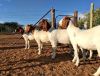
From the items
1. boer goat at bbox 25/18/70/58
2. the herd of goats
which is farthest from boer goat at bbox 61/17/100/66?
boer goat at bbox 25/18/70/58

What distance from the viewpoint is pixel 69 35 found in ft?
33.6

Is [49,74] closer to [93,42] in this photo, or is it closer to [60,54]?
[93,42]

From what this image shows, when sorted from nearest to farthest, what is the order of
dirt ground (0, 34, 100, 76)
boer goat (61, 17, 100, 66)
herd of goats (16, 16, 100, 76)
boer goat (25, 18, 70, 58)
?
1. boer goat (61, 17, 100, 66)
2. herd of goats (16, 16, 100, 76)
3. dirt ground (0, 34, 100, 76)
4. boer goat (25, 18, 70, 58)

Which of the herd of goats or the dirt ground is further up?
the herd of goats

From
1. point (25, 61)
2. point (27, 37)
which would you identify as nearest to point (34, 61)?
point (25, 61)

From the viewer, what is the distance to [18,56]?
470 inches

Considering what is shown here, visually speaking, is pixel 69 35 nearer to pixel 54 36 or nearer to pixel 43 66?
pixel 54 36

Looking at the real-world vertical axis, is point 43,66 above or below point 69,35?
below

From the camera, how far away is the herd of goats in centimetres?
848

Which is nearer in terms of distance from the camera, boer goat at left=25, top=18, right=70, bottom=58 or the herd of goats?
the herd of goats

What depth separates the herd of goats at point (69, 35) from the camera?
8477mm

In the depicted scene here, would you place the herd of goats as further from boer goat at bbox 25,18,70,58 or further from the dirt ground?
the dirt ground

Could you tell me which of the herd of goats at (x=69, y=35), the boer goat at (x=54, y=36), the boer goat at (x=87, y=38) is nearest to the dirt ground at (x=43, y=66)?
the herd of goats at (x=69, y=35)

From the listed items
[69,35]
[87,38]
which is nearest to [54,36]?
[69,35]
